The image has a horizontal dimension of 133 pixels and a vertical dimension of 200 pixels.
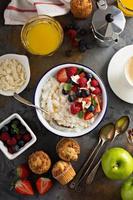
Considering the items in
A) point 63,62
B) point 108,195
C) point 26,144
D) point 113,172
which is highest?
point 63,62

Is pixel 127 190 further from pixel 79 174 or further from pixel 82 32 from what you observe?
pixel 82 32

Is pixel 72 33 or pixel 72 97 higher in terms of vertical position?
pixel 72 33

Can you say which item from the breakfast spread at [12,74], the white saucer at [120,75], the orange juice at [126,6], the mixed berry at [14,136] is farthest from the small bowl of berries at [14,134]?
the orange juice at [126,6]

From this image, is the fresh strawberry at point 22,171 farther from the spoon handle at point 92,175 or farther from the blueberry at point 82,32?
the blueberry at point 82,32

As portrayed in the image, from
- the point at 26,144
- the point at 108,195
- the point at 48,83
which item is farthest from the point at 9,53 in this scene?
the point at 108,195

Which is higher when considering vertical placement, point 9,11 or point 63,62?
point 9,11

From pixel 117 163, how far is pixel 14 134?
329mm

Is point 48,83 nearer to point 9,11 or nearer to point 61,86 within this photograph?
point 61,86

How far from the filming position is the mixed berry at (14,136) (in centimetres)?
146

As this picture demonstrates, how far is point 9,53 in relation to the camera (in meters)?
1.56

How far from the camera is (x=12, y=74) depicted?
1.52m

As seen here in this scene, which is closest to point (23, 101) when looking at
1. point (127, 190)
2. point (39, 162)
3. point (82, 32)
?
point (39, 162)

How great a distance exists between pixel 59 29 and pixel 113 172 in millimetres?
493

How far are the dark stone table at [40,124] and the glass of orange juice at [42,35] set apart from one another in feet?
0.12
